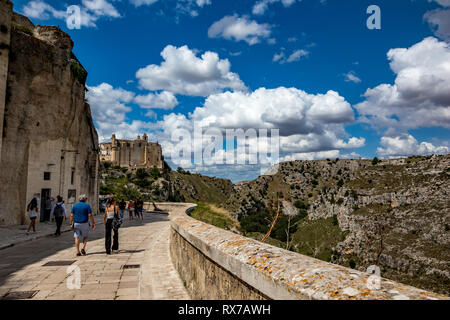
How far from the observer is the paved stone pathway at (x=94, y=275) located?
187 inches

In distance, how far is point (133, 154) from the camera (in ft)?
272

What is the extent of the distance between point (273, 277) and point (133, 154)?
84855 millimetres

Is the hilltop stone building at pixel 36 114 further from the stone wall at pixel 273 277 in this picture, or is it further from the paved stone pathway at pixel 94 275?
the stone wall at pixel 273 277

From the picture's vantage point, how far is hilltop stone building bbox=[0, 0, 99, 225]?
1554 centimetres

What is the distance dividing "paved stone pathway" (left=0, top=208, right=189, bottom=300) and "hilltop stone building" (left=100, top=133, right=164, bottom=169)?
73.3 metres

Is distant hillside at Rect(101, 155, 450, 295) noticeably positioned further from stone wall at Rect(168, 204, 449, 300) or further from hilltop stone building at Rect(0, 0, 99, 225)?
hilltop stone building at Rect(0, 0, 99, 225)

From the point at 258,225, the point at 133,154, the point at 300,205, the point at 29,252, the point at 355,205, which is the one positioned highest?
the point at 133,154

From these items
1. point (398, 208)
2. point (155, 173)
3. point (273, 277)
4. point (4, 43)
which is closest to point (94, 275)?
point (273, 277)

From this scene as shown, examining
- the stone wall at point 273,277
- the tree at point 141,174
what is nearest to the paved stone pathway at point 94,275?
the stone wall at point 273,277

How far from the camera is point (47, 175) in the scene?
1795 centimetres

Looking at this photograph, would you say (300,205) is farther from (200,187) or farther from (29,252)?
Result: (29,252)

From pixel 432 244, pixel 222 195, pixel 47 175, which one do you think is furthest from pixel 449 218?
pixel 222 195
